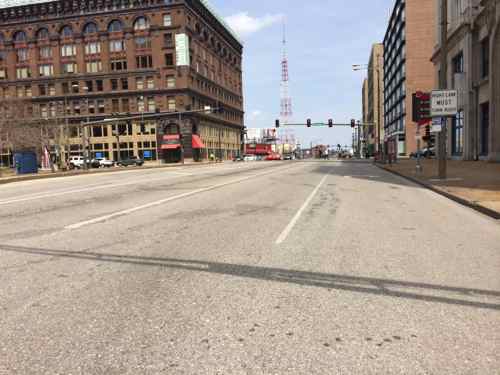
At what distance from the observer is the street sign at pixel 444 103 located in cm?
1666

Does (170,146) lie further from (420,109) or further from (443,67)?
(443,67)

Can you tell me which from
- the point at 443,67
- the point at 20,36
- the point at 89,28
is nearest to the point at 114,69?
the point at 89,28

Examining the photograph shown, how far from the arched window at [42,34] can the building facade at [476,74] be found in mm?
66183

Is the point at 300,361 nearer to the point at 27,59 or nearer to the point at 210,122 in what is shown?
the point at 210,122

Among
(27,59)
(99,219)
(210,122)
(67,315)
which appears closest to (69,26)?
(27,59)

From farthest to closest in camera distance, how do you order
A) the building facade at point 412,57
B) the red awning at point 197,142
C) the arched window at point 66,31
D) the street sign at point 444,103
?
the building facade at point 412,57
the arched window at point 66,31
the red awning at point 197,142
the street sign at point 444,103

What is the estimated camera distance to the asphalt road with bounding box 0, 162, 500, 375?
3.06 m

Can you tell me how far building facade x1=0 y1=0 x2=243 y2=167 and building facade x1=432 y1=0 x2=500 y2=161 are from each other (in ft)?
Answer: 131

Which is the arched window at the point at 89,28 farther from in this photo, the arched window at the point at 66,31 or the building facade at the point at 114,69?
the arched window at the point at 66,31

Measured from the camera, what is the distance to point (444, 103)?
1672 centimetres

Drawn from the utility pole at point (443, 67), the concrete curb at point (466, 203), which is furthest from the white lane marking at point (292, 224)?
the utility pole at point (443, 67)

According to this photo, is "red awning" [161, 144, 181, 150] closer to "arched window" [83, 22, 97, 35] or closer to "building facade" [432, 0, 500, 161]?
"arched window" [83, 22, 97, 35]

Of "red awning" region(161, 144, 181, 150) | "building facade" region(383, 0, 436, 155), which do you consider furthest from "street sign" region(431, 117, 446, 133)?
"red awning" region(161, 144, 181, 150)

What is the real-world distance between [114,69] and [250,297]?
249 ft
